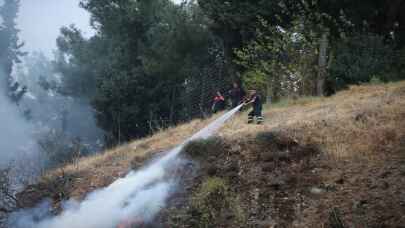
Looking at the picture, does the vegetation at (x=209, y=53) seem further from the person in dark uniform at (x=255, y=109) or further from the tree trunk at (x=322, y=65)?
the person in dark uniform at (x=255, y=109)

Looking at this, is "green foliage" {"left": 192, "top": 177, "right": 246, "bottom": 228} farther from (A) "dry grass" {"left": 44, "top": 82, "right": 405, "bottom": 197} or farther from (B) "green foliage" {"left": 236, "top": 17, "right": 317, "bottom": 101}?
(B) "green foliage" {"left": 236, "top": 17, "right": 317, "bottom": 101}

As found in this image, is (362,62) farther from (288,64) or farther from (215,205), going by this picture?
(215,205)

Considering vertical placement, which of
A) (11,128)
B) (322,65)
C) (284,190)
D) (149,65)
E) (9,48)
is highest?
(9,48)

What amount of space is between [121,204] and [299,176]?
10.2 feet

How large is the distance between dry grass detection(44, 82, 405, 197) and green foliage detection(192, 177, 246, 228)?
68.2 inches

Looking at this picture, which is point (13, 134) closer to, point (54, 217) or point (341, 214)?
point (54, 217)

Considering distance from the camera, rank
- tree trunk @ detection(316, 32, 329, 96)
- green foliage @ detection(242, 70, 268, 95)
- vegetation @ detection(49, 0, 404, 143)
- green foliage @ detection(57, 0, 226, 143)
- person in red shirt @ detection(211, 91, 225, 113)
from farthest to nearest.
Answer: green foliage @ detection(57, 0, 226, 143) → person in red shirt @ detection(211, 91, 225, 113) → green foliage @ detection(242, 70, 268, 95) → vegetation @ detection(49, 0, 404, 143) → tree trunk @ detection(316, 32, 329, 96)

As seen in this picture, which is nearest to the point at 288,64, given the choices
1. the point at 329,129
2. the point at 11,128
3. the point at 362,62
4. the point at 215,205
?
the point at 362,62

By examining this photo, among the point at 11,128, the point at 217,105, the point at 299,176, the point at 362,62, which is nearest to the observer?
the point at 299,176

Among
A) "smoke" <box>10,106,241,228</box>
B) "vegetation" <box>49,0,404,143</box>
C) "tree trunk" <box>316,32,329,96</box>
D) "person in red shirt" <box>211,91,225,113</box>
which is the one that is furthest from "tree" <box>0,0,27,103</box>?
"smoke" <box>10,106,241,228</box>

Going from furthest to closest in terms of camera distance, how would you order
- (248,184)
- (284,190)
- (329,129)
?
(329,129) < (248,184) < (284,190)

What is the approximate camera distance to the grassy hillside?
5.82 meters

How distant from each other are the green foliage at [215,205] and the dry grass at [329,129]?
5.68 feet

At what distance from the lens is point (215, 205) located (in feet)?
21.8
